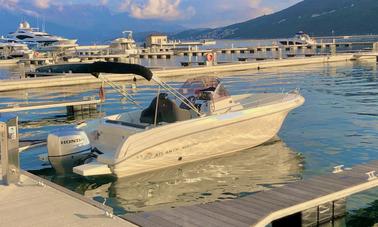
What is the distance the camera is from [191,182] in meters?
11.0

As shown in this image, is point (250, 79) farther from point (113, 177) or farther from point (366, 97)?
point (113, 177)

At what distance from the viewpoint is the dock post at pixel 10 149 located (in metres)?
7.68

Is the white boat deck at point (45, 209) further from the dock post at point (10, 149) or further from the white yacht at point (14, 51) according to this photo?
the white yacht at point (14, 51)

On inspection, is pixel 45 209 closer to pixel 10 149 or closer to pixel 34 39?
pixel 10 149

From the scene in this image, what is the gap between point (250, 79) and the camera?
3825 centimetres

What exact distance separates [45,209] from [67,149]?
14.2ft

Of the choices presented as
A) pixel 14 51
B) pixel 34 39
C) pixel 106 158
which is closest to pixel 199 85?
pixel 106 158

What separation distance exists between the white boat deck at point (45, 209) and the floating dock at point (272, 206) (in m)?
0.51

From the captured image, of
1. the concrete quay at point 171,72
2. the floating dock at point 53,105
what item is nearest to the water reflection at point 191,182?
the floating dock at point 53,105

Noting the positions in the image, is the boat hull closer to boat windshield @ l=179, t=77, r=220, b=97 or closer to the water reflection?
the water reflection

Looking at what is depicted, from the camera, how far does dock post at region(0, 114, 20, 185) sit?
7.68 meters

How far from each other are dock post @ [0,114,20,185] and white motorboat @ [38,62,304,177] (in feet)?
7.44

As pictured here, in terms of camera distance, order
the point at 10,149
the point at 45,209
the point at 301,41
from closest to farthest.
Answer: the point at 45,209 → the point at 10,149 → the point at 301,41

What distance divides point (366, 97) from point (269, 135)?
13.2 m
